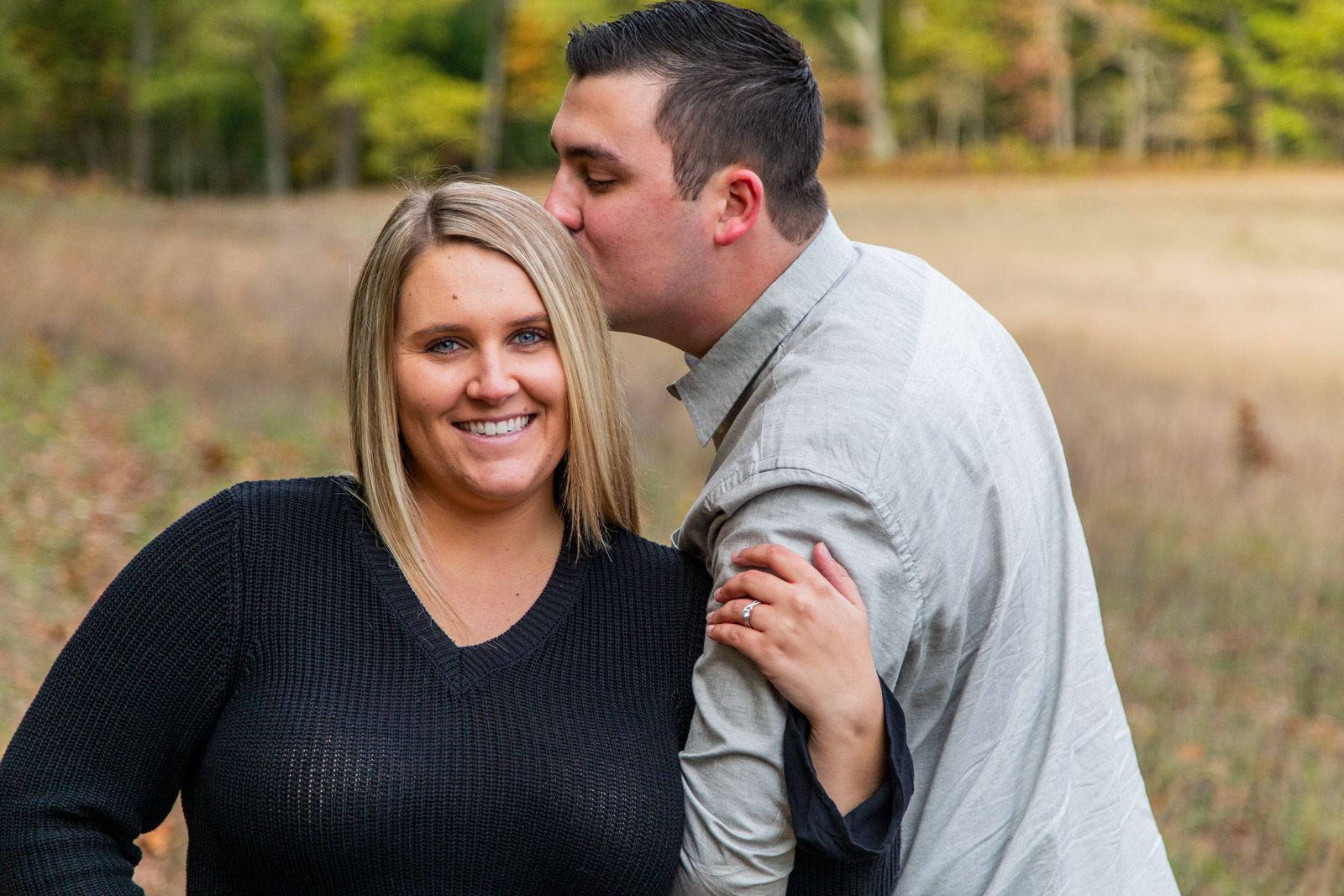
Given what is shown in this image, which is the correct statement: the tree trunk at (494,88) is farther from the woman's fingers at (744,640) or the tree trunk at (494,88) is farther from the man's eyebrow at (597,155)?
the woman's fingers at (744,640)

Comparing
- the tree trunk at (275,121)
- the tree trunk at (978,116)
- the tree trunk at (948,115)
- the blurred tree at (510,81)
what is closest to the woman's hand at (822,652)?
the blurred tree at (510,81)

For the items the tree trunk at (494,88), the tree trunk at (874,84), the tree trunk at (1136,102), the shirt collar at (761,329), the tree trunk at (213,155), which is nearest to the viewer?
the shirt collar at (761,329)

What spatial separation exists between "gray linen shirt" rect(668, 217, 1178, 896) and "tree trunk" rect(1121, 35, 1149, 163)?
7.43m

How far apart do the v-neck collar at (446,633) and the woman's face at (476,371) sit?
0.53ft

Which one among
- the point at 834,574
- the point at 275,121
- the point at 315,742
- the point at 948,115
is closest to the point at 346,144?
the point at 275,121

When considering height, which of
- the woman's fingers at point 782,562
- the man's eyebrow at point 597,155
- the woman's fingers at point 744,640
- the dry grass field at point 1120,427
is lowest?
the dry grass field at point 1120,427

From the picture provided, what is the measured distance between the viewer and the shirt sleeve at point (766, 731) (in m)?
1.71

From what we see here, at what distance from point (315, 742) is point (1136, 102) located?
8.69 m

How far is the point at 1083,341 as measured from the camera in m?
7.97

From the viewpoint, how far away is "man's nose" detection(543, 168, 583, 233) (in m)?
2.08

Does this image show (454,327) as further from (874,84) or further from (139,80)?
(139,80)

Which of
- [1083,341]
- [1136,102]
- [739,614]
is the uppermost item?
[1136,102]

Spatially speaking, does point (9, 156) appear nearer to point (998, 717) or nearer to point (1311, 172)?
point (1311, 172)

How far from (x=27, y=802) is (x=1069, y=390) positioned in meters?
6.64
